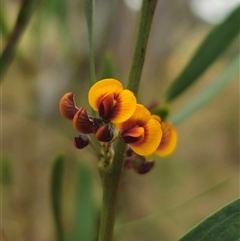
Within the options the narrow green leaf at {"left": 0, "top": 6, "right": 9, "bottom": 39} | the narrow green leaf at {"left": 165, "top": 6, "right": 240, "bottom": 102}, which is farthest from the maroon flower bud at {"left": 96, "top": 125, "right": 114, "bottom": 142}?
the narrow green leaf at {"left": 0, "top": 6, "right": 9, "bottom": 39}

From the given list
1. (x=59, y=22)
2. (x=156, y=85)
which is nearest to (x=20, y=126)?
(x=59, y=22)

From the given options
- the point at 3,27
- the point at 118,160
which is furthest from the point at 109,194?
the point at 3,27

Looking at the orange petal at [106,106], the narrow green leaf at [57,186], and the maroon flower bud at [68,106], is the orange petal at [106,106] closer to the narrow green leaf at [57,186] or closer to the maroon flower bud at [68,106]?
the maroon flower bud at [68,106]

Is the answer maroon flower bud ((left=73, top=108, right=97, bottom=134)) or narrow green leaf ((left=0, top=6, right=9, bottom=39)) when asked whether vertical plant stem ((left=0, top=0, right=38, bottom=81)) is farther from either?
maroon flower bud ((left=73, top=108, right=97, bottom=134))

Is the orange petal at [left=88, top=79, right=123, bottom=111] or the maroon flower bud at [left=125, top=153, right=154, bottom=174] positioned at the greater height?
the orange petal at [left=88, top=79, right=123, bottom=111]

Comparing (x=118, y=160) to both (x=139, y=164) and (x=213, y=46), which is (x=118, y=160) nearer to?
(x=139, y=164)

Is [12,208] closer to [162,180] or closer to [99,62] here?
[99,62]
